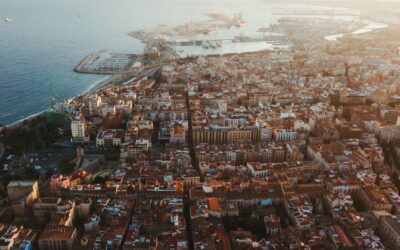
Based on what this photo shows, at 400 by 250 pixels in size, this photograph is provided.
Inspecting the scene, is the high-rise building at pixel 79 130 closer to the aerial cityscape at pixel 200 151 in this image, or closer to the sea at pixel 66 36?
the aerial cityscape at pixel 200 151

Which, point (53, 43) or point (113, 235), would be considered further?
point (53, 43)

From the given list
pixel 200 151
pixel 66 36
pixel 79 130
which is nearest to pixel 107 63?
pixel 66 36

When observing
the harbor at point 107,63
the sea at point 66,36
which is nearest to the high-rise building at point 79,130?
the sea at point 66,36

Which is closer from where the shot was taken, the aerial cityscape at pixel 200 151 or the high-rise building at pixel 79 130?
the aerial cityscape at pixel 200 151

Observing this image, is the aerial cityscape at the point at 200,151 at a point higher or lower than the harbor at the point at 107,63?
lower

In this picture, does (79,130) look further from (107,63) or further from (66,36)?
(66,36)

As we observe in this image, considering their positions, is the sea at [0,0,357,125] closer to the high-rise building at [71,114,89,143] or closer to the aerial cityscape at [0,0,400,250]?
the aerial cityscape at [0,0,400,250]

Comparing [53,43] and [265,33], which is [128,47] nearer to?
[53,43]

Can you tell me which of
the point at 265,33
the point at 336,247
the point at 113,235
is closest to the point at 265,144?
the point at 336,247
